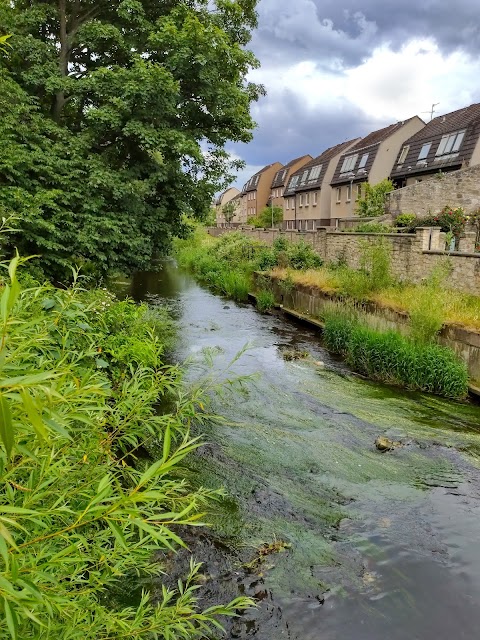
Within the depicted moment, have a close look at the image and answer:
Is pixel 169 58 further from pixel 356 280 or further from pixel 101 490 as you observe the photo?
pixel 101 490

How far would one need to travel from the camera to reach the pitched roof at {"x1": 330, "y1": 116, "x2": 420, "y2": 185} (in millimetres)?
39875

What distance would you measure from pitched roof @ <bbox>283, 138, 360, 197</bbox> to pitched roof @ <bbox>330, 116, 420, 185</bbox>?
6.72 feet

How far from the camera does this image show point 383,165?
39.2 meters

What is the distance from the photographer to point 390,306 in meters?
12.9

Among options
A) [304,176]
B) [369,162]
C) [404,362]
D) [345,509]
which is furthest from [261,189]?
[345,509]

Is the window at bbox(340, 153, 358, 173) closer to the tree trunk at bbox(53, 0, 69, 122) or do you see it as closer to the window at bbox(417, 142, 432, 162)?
the window at bbox(417, 142, 432, 162)

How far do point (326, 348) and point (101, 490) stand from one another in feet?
41.3

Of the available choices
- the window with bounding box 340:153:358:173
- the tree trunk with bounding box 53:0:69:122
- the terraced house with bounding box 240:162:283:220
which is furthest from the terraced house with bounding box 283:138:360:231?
the tree trunk with bounding box 53:0:69:122

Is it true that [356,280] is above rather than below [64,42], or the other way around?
below

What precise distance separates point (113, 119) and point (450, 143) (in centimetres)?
2817

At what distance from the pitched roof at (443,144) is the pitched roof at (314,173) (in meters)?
11.3

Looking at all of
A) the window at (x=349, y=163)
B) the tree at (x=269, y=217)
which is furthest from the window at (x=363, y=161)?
the tree at (x=269, y=217)

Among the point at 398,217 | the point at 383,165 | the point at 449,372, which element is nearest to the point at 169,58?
the point at 449,372

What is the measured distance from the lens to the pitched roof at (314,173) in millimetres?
48975
